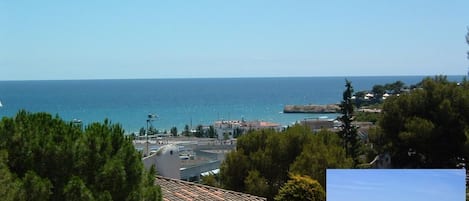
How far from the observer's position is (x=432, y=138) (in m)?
16.4

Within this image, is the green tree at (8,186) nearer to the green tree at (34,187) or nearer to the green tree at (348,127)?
the green tree at (34,187)

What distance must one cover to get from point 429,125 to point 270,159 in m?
5.38

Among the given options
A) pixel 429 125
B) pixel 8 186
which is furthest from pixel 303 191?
pixel 429 125

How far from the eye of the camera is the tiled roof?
7.84 m

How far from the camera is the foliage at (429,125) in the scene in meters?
16.1

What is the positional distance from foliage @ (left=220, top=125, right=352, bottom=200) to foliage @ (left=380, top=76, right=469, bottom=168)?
146 inches

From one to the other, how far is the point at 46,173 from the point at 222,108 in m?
108

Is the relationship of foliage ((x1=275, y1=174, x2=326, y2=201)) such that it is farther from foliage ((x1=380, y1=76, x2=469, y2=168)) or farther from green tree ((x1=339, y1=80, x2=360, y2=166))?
green tree ((x1=339, y1=80, x2=360, y2=166))

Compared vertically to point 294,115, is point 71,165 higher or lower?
higher

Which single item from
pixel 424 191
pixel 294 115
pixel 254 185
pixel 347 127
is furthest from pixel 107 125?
pixel 294 115

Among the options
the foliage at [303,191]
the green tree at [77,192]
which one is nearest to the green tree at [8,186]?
the green tree at [77,192]

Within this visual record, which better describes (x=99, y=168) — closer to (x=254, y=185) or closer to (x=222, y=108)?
(x=254, y=185)

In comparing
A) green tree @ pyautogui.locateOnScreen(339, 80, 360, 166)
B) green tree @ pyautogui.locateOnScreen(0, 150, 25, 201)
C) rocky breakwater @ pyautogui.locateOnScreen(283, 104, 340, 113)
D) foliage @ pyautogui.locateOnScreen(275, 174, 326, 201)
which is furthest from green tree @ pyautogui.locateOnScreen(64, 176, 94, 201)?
rocky breakwater @ pyautogui.locateOnScreen(283, 104, 340, 113)

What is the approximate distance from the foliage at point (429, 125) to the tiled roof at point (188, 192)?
904 centimetres
